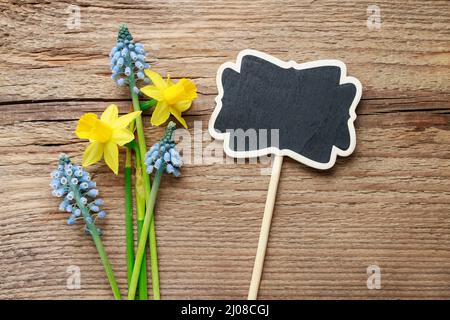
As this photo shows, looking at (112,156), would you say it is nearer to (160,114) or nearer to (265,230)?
(160,114)

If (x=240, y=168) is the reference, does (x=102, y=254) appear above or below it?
below

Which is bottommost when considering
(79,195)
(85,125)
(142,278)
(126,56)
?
(142,278)

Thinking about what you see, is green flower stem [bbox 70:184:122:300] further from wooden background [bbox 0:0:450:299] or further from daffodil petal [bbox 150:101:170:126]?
daffodil petal [bbox 150:101:170:126]

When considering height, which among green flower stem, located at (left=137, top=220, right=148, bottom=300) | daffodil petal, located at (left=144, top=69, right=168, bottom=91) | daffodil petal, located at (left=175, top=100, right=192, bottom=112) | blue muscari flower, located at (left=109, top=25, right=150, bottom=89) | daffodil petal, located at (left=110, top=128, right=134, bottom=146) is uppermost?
blue muscari flower, located at (left=109, top=25, right=150, bottom=89)

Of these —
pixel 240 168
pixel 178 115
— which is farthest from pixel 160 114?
pixel 240 168

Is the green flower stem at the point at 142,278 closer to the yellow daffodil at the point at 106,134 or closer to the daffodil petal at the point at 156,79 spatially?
the yellow daffodil at the point at 106,134

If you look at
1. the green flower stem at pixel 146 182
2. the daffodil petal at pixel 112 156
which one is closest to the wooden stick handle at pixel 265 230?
the green flower stem at pixel 146 182

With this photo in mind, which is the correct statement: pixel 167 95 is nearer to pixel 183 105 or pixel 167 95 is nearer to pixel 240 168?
pixel 183 105

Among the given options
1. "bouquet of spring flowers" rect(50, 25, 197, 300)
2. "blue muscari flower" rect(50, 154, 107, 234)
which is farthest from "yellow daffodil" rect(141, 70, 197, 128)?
"blue muscari flower" rect(50, 154, 107, 234)
